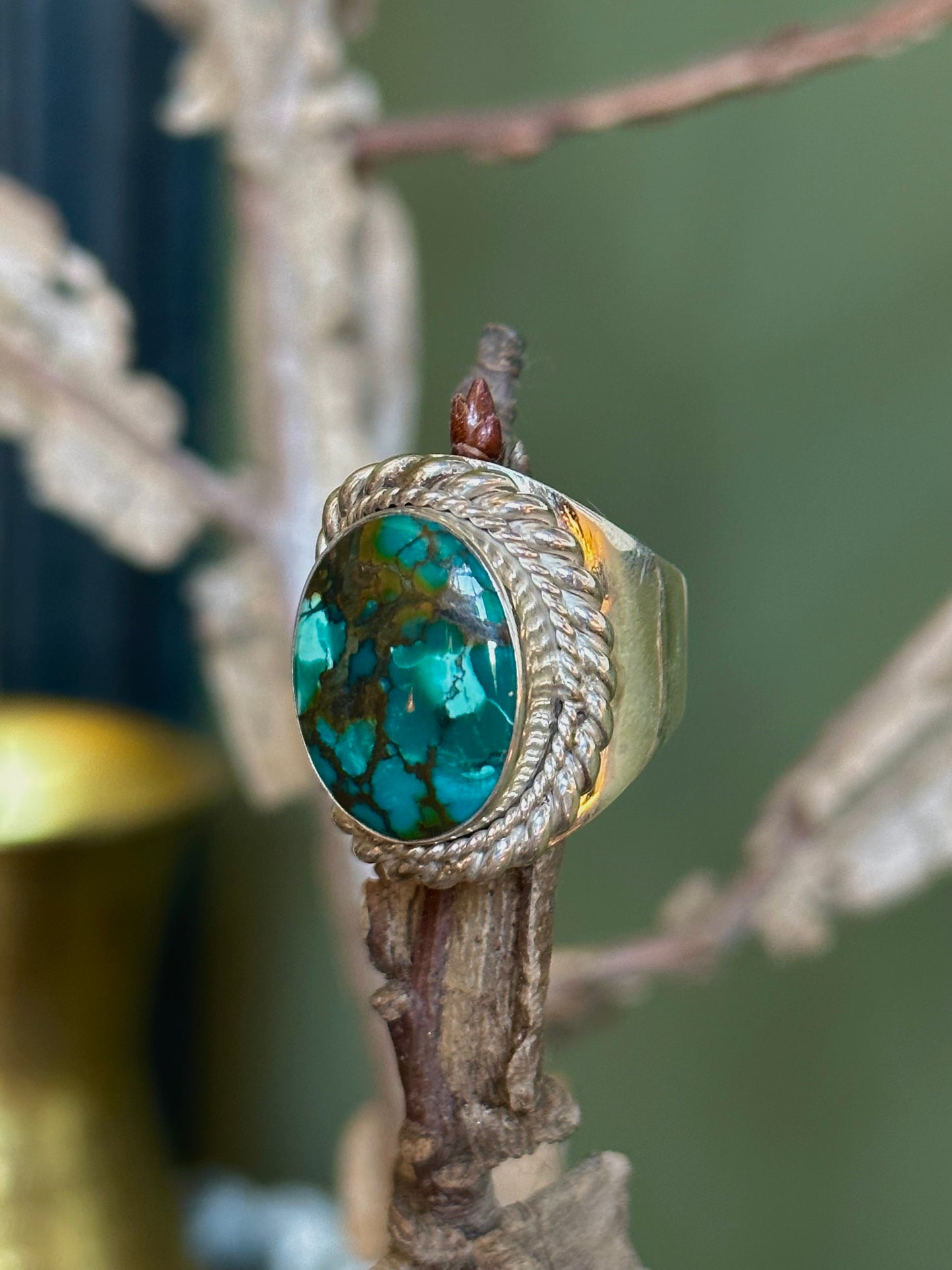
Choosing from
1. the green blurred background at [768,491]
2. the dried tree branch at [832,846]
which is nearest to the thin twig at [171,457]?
the green blurred background at [768,491]

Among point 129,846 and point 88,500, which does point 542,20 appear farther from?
point 129,846

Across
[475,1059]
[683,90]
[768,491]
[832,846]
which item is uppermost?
[683,90]

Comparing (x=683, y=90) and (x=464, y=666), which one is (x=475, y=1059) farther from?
(x=683, y=90)

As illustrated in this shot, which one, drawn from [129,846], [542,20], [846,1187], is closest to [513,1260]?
[846,1187]

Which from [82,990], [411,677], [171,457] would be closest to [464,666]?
[411,677]

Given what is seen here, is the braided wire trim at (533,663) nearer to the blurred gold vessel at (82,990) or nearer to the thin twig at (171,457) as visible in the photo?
the thin twig at (171,457)

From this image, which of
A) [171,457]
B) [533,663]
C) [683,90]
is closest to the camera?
[533,663]

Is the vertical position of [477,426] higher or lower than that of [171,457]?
lower
